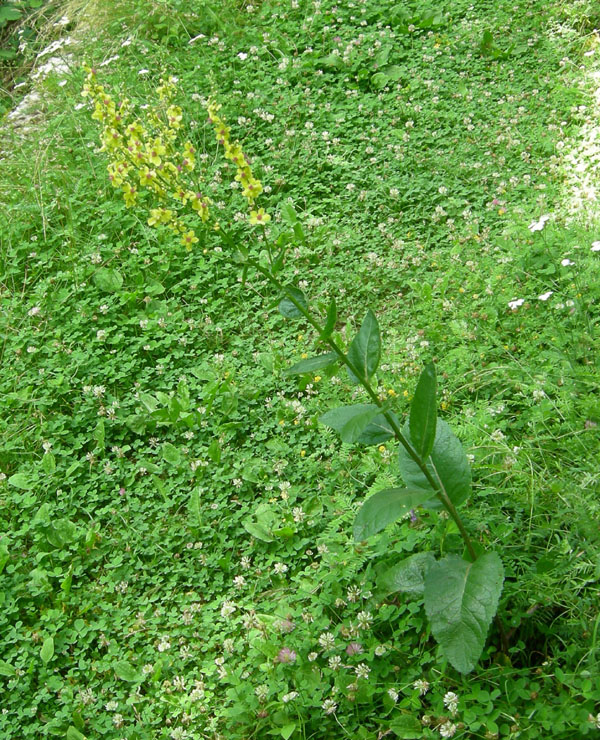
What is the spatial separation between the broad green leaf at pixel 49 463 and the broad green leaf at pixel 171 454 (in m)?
0.55

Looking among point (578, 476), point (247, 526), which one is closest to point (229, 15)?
point (247, 526)

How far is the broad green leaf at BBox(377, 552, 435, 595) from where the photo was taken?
2.12m

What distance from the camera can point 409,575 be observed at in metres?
2.13

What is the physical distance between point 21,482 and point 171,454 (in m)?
0.72

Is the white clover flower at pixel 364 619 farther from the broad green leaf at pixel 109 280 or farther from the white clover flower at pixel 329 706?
the broad green leaf at pixel 109 280

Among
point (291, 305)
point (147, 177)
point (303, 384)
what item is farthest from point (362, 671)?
point (147, 177)

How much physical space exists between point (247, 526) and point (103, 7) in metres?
5.67

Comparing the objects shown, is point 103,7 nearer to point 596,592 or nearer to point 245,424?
point 245,424

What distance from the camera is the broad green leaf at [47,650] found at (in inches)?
106

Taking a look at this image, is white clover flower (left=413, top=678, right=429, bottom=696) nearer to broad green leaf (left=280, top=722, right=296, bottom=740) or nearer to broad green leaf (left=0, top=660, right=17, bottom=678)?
broad green leaf (left=280, top=722, right=296, bottom=740)

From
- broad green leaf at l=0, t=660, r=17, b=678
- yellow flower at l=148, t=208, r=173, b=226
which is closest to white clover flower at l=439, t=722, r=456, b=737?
broad green leaf at l=0, t=660, r=17, b=678

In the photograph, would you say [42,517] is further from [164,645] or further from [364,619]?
[364,619]

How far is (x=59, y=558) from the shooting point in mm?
3059

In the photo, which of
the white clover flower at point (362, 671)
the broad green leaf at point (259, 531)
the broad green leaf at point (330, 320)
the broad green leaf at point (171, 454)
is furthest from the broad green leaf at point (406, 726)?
the broad green leaf at point (171, 454)
